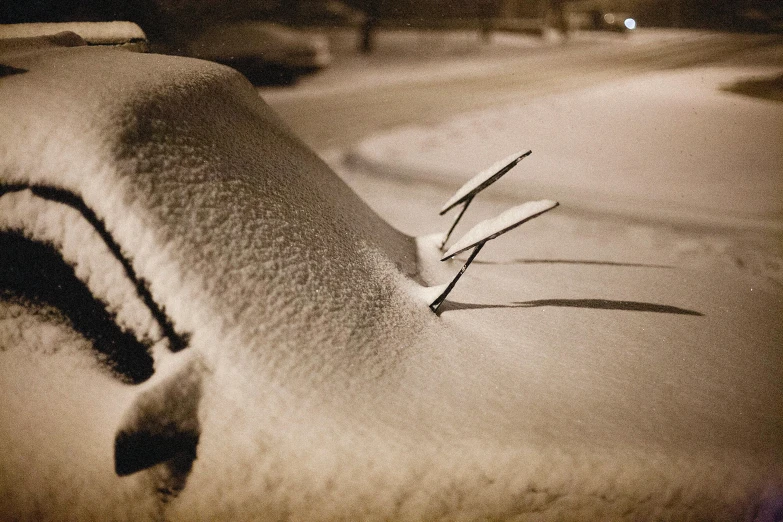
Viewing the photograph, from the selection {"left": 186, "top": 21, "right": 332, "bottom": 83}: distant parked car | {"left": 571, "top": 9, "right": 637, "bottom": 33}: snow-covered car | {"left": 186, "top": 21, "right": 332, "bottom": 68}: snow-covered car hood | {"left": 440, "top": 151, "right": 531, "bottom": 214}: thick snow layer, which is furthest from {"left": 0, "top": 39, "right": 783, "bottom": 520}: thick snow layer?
{"left": 571, "top": 9, "right": 637, "bottom": 33}: snow-covered car

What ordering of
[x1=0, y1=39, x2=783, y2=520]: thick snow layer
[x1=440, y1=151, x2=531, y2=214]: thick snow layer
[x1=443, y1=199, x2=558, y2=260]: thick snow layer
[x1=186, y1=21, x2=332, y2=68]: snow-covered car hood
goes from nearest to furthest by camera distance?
1. [x1=0, y1=39, x2=783, y2=520]: thick snow layer
2. [x1=443, y1=199, x2=558, y2=260]: thick snow layer
3. [x1=440, y1=151, x2=531, y2=214]: thick snow layer
4. [x1=186, y1=21, x2=332, y2=68]: snow-covered car hood

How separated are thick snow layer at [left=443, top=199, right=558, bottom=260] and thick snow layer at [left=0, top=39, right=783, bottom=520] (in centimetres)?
27

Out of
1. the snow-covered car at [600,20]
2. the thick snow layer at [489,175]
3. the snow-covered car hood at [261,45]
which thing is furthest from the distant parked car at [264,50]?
the snow-covered car at [600,20]

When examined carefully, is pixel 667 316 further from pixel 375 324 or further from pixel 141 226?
pixel 141 226

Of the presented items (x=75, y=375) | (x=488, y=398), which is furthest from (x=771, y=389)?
(x=75, y=375)

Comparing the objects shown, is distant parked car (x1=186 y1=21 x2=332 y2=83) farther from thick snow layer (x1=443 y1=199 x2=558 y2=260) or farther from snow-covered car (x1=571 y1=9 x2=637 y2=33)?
snow-covered car (x1=571 y1=9 x2=637 y2=33)

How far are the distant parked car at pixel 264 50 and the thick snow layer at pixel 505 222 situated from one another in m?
7.46

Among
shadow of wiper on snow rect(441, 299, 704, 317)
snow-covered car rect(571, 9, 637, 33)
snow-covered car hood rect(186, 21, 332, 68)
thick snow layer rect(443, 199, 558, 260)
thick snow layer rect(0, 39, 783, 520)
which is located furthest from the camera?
snow-covered car rect(571, 9, 637, 33)

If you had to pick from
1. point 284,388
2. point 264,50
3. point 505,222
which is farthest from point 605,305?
point 264,50

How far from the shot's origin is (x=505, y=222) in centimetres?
124

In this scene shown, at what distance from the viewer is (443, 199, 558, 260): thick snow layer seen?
1.21 m

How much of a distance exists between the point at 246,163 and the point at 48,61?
540 millimetres

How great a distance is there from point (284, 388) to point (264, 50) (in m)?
8.59

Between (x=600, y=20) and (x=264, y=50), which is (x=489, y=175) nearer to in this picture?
(x=264, y=50)
